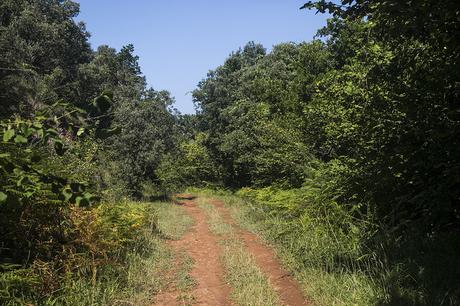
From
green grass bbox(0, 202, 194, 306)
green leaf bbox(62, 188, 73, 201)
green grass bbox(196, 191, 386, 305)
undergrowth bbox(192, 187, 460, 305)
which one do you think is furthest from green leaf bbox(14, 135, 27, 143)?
green grass bbox(196, 191, 386, 305)

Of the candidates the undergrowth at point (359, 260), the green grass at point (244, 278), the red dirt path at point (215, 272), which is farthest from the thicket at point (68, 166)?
the undergrowth at point (359, 260)

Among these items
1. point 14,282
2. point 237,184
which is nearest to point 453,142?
point 14,282

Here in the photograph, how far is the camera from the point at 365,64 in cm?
1058

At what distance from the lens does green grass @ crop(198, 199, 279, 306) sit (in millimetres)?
6734

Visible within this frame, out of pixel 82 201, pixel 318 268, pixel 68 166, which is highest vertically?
→ pixel 68 166

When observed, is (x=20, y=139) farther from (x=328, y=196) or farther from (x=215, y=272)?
(x=328, y=196)

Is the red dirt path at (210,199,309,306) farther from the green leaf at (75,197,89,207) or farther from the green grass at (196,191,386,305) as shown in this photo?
the green leaf at (75,197,89,207)

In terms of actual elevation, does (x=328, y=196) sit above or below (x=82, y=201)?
below

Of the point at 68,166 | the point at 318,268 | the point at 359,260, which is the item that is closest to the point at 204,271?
the point at 318,268

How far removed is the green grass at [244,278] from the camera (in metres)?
6.73

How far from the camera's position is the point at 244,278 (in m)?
7.95

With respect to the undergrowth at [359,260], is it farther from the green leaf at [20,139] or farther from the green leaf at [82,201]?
the green leaf at [20,139]

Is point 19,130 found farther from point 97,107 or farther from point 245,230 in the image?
point 245,230

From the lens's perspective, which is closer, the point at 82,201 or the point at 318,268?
the point at 82,201
